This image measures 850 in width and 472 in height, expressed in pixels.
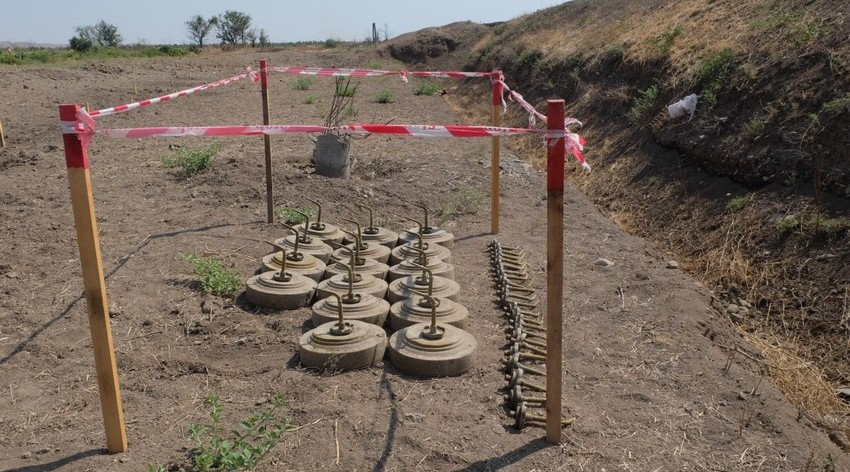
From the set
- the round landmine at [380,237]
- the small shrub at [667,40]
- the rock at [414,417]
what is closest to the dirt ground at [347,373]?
the rock at [414,417]

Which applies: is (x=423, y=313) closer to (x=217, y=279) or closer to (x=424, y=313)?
(x=424, y=313)

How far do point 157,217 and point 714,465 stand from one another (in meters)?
5.88

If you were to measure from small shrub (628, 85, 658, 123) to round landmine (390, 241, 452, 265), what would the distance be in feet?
17.5

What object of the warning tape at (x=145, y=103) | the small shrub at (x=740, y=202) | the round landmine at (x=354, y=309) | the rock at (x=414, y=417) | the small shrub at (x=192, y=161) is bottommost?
the rock at (x=414, y=417)

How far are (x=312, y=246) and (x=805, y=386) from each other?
381 centimetres

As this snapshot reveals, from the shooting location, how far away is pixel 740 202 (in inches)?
268

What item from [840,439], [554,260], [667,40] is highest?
[667,40]

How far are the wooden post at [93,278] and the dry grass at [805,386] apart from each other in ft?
12.3

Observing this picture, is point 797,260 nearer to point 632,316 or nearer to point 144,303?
point 632,316

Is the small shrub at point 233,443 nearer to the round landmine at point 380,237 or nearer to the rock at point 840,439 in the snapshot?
the round landmine at point 380,237

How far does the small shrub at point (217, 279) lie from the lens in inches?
209

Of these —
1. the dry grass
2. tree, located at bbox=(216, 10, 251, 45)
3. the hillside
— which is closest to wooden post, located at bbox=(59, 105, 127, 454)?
the dry grass

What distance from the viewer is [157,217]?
23.9 feet

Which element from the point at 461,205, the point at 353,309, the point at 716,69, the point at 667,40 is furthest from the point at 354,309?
the point at 667,40
